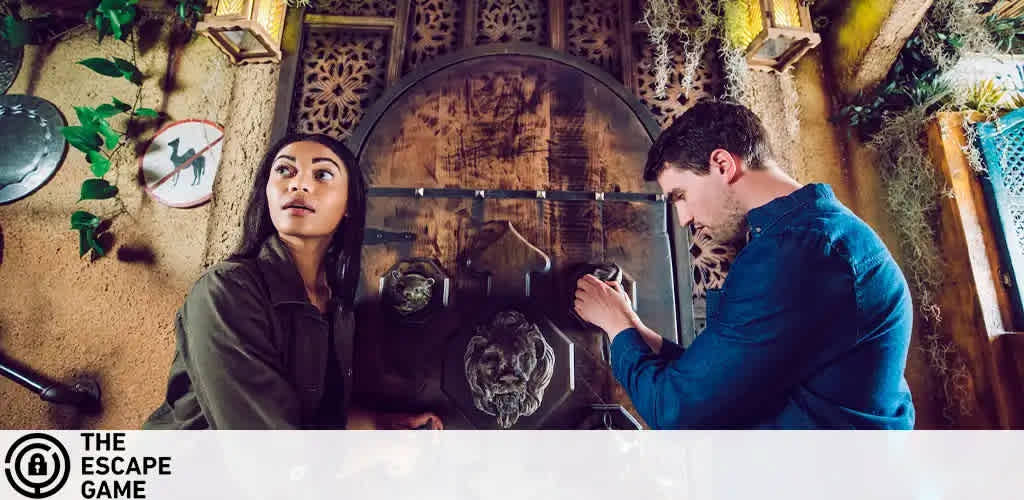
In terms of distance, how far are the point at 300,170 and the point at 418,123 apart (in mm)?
484

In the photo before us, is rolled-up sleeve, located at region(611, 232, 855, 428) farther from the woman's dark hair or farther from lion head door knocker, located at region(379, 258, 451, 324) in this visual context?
the woman's dark hair

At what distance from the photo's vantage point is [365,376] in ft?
5.05

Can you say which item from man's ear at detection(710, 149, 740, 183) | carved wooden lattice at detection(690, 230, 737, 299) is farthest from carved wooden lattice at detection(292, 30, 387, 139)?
carved wooden lattice at detection(690, 230, 737, 299)

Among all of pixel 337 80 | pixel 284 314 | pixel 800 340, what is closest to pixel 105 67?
pixel 337 80

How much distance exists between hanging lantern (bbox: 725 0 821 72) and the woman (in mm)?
1515

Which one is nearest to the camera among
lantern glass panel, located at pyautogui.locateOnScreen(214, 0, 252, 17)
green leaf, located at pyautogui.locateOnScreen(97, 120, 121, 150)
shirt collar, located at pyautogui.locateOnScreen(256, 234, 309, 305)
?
Answer: shirt collar, located at pyautogui.locateOnScreen(256, 234, 309, 305)

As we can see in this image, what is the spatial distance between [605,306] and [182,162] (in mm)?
1813

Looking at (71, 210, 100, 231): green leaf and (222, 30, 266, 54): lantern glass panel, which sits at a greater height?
(222, 30, 266, 54): lantern glass panel

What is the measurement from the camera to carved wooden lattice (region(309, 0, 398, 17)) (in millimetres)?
1961

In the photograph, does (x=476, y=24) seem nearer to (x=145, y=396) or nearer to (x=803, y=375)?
(x=803, y=375)

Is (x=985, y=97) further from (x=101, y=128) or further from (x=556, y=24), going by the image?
(x=101, y=128)

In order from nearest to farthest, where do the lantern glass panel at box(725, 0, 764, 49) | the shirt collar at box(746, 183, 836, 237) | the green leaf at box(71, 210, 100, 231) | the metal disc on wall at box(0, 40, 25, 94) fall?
the shirt collar at box(746, 183, 836, 237) → the lantern glass panel at box(725, 0, 764, 49) → the green leaf at box(71, 210, 100, 231) → the metal disc on wall at box(0, 40, 25, 94)
